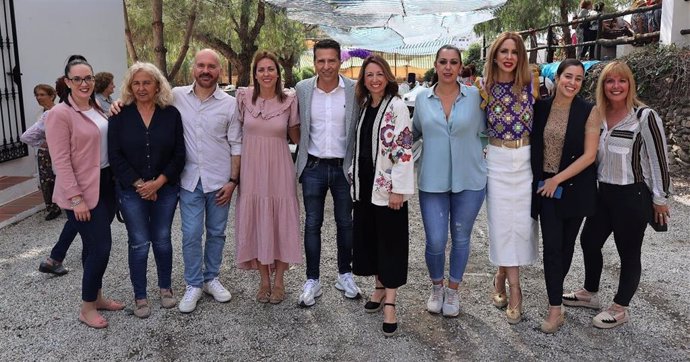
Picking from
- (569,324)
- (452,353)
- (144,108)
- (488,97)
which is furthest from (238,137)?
(569,324)

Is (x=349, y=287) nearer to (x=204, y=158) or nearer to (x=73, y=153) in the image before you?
(x=204, y=158)

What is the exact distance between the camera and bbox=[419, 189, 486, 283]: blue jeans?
136 inches

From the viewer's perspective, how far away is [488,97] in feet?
11.1

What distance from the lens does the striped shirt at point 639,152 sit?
3.26 m

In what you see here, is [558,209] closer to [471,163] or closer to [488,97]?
[471,163]

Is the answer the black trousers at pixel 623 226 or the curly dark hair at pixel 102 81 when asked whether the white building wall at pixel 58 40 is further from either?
the black trousers at pixel 623 226

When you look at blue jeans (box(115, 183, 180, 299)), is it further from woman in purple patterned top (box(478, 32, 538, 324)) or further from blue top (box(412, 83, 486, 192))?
woman in purple patterned top (box(478, 32, 538, 324))

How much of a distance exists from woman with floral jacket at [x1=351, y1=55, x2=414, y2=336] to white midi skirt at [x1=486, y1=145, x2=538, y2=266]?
56 centimetres

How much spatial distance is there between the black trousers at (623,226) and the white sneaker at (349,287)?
5.15 ft

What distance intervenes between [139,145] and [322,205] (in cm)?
124

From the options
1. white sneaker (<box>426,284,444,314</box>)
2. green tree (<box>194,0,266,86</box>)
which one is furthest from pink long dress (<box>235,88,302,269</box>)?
green tree (<box>194,0,266,86</box>)

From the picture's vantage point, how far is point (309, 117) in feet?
11.9

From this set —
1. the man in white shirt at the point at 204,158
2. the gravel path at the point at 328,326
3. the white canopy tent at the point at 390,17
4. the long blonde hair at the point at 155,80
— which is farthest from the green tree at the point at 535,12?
the long blonde hair at the point at 155,80

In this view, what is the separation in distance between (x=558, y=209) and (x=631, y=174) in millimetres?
481
